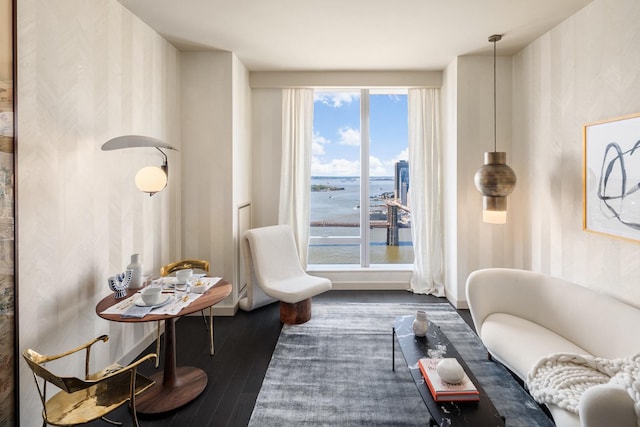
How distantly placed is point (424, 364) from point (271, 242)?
7.01 ft

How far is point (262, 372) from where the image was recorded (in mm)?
2494

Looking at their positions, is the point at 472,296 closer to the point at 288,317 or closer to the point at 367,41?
the point at 288,317

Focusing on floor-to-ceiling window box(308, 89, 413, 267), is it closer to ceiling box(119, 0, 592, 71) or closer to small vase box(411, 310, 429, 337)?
ceiling box(119, 0, 592, 71)

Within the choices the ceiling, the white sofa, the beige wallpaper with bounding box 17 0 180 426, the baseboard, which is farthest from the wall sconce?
the baseboard

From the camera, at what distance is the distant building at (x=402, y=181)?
443 centimetres

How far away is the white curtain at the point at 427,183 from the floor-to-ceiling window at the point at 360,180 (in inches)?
8.8

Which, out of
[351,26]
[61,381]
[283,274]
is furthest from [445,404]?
[351,26]

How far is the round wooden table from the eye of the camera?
204 cm

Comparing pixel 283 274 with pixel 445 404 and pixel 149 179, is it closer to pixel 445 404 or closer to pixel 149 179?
pixel 149 179

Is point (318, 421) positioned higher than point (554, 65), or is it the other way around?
point (554, 65)

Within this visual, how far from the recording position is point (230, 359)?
267 centimetres

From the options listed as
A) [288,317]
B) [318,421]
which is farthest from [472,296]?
[288,317]

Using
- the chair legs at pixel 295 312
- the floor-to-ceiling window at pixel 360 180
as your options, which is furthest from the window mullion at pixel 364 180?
the chair legs at pixel 295 312

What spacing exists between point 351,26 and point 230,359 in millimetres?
2987
